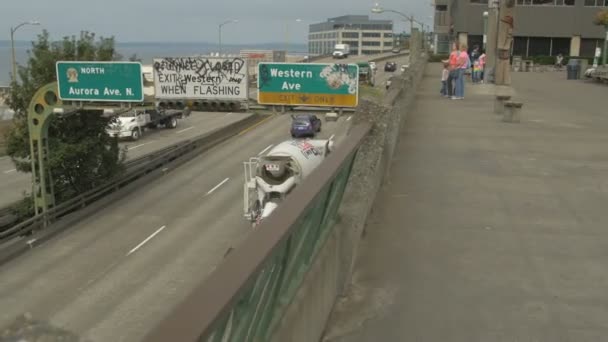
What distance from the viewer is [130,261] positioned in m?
23.7

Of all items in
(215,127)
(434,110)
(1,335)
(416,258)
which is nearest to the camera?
(416,258)

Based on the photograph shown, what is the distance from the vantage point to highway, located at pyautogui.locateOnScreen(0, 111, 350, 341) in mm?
18953

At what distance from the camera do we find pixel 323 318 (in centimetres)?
421

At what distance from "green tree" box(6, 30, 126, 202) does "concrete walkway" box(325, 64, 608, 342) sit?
884 inches

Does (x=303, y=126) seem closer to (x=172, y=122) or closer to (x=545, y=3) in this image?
(x=172, y=122)

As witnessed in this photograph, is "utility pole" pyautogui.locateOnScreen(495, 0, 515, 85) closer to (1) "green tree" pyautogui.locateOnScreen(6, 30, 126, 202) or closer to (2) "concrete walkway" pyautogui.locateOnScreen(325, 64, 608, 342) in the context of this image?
(2) "concrete walkway" pyautogui.locateOnScreen(325, 64, 608, 342)

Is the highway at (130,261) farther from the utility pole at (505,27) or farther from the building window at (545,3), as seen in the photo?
the building window at (545,3)

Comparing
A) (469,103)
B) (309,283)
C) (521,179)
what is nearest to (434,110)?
(469,103)

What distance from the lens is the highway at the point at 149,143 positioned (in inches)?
1437

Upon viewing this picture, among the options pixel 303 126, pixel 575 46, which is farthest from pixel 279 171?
pixel 575 46

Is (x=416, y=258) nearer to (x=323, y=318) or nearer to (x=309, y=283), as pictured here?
(x=323, y=318)

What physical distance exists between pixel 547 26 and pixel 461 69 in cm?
5374

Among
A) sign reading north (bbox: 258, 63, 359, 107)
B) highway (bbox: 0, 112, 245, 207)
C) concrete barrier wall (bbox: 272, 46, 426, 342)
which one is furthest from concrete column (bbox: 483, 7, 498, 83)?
highway (bbox: 0, 112, 245, 207)

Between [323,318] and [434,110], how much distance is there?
560 inches
